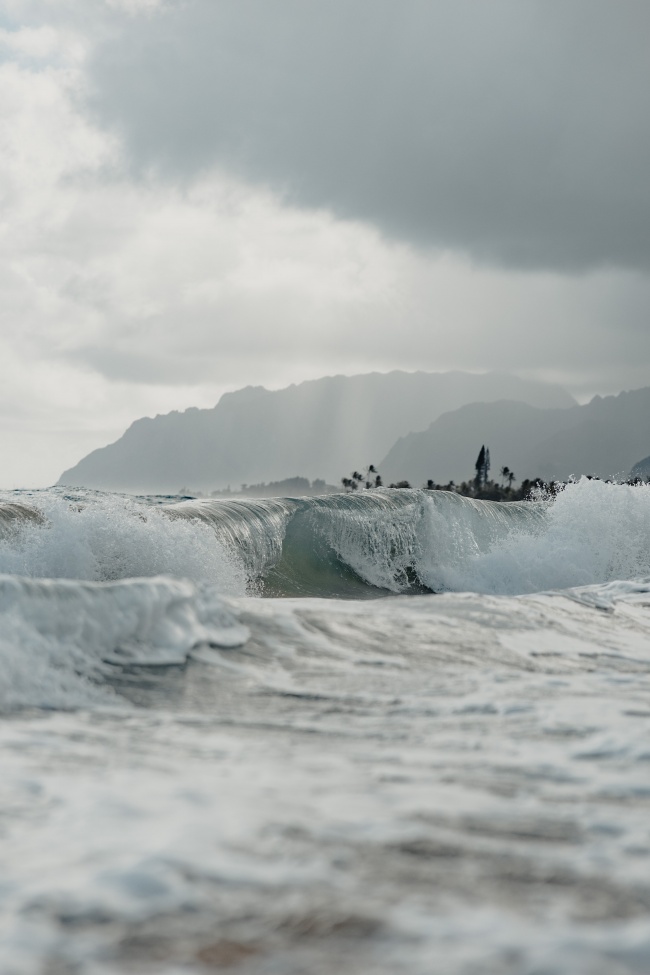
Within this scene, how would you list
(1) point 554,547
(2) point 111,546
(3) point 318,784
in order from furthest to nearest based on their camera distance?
(1) point 554,547, (2) point 111,546, (3) point 318,784

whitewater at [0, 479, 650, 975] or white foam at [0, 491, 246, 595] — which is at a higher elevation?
white foam at [0, 491, 246, 595]

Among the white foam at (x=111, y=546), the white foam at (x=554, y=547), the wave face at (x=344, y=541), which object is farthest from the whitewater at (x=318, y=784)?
the white foam at (x=554, y=547)

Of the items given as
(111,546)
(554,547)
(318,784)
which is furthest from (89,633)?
(554,547)

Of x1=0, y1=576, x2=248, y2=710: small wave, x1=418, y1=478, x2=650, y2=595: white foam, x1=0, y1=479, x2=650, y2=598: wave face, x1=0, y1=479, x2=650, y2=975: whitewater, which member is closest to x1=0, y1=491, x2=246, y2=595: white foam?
x1=0, y1=479, x2=650, y2=598: wave face

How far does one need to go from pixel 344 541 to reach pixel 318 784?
15251mm

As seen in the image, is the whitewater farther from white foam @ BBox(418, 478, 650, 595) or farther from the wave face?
white foam @ BBox(418, 478, 650, 595)

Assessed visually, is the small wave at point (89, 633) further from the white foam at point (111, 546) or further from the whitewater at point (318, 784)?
the white foam at point (111, 546)

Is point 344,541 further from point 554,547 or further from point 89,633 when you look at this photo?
point 89,633

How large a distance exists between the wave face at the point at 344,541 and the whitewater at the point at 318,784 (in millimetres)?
5597

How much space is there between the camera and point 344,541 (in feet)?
61.3

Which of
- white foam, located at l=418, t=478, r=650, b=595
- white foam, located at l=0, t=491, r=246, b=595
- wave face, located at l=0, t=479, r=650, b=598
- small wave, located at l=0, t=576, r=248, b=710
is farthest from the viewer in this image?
white foam, located at l=418, t=478, r=650, b=595

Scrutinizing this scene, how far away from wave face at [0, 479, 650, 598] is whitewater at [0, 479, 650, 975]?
560cm

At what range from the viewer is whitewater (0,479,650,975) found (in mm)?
2303

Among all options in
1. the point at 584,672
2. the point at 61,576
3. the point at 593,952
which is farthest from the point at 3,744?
the point at 61,576
